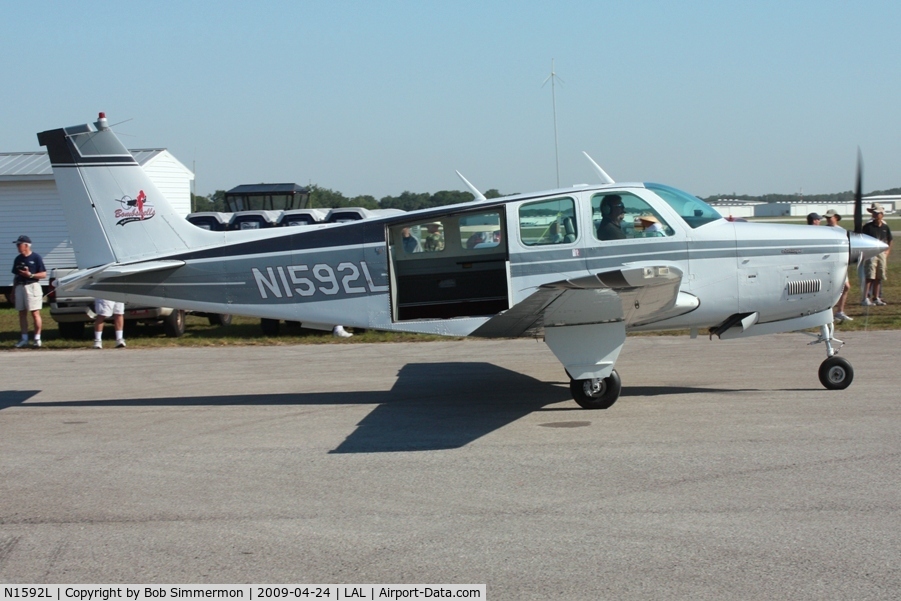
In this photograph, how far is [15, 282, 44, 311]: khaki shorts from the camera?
14.6m

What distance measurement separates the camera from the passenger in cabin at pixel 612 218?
8.50 m

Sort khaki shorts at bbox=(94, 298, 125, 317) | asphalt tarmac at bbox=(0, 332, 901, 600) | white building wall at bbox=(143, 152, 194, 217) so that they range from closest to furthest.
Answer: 1. asphalt tarmac at bbox=(0, 332, 901, 600)
2. khaki shorts at bbox=(94, 298, 125, 317)
3. white building wall at bbox=(143, 152, 194, 217)

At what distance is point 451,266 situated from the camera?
9312 millimetres

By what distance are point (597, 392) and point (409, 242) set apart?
99.0 inches

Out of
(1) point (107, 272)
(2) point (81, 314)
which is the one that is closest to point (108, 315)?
(2) point (81, 314)

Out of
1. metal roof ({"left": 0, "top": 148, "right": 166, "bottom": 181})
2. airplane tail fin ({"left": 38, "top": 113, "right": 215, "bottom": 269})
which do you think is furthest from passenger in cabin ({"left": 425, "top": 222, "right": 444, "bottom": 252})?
metal roof ({"left": 0, "top": 148, "right": 166, "bottom": 181})

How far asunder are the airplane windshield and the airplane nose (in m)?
1.44

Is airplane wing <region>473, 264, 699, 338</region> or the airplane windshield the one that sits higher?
the airplane windshield

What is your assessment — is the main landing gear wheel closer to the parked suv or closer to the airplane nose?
the airplane nose

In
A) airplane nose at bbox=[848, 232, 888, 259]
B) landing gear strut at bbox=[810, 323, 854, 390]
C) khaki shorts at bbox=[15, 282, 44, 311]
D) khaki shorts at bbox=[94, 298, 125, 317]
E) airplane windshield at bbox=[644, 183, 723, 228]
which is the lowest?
landing gear strut at bbox=[810, 323, 854, 390]

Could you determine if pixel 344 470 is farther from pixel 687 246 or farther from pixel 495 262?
pixel 687 246

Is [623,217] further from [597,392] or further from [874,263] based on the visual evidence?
[874,263]

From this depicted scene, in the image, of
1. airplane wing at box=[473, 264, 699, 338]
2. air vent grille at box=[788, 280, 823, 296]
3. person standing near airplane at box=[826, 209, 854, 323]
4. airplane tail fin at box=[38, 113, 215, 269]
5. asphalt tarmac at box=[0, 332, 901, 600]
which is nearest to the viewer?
asphalt tarmac at box=[0, 332, 901, 600]

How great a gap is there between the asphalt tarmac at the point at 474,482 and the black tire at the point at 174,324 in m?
4.60
